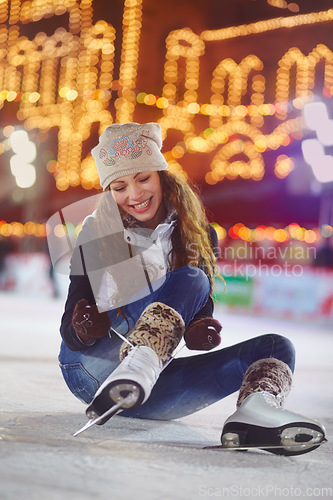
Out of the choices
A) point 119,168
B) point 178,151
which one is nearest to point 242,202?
point 178,151

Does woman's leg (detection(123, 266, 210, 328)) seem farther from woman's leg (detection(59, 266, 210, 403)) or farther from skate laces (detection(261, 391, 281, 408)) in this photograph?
skate laces (detection(261, 391, 281, 408))

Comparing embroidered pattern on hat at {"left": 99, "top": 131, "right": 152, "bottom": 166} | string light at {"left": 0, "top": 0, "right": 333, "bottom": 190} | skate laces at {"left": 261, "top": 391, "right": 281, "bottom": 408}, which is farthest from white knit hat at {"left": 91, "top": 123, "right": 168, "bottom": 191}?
string light at {"left": 0, "top": 0, "right": 333, "bottom": 190}

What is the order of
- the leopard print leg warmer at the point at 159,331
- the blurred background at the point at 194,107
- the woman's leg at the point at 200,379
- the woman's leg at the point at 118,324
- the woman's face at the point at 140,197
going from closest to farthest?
1. the leopard print leg warmer at the point at 159,331
2. the woman's leg at the point at 118,324
3. the woman's leg at the point at 200,379
4. the woman's face at the point at 140,197
5. the blurred background at the point at 194,107

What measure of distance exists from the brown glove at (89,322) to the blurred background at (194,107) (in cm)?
1143

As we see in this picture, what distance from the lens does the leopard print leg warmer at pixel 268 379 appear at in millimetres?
1749

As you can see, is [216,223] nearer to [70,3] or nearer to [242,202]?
[242,202]

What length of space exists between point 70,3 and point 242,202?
667 centimetres

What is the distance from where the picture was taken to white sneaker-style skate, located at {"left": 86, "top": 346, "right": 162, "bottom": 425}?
152 cm

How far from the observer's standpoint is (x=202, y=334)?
181cm

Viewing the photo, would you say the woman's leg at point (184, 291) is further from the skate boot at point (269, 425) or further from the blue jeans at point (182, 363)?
the skate boot at point (269, 425)

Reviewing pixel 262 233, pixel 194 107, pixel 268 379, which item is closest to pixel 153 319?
pixel 268 379

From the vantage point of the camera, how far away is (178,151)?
1538cm

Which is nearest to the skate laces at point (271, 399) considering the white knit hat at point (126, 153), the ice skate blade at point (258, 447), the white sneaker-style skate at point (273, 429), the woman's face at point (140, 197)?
the white sneaker-style skate at point (273, 429)

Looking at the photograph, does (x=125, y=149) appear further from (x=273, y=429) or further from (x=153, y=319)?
(x=273, y=429)
